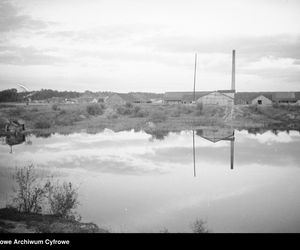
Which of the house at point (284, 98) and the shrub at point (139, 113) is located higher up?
the house at point (284, 98)

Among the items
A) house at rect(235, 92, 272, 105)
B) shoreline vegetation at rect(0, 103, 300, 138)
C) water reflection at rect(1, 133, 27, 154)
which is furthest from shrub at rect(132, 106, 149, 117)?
house at rect(235, 92, 272, 105)

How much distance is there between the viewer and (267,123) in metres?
36.9

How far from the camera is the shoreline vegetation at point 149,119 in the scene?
32278 mm

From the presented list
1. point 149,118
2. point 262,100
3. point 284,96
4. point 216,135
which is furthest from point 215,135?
point 284,96

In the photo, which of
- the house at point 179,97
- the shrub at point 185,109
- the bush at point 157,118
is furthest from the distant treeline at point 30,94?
the house at point 179,97

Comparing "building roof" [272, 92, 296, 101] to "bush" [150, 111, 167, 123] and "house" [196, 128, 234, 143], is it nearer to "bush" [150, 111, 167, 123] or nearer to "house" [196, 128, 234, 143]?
"bush" [150, 111, 167, 123]

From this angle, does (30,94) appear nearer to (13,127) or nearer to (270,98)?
(13,127)

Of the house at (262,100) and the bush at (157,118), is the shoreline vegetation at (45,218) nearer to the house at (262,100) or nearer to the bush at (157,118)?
the bush at (157,118)

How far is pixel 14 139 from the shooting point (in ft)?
82.3

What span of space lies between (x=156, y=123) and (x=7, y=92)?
22693 millimetres

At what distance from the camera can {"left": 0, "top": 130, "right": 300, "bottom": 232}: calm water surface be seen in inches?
368

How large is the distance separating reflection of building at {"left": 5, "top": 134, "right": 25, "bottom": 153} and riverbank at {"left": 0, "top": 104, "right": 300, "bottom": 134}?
88.4 inches

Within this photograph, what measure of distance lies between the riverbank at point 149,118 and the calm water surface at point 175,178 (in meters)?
7.55

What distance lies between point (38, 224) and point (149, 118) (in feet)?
105
